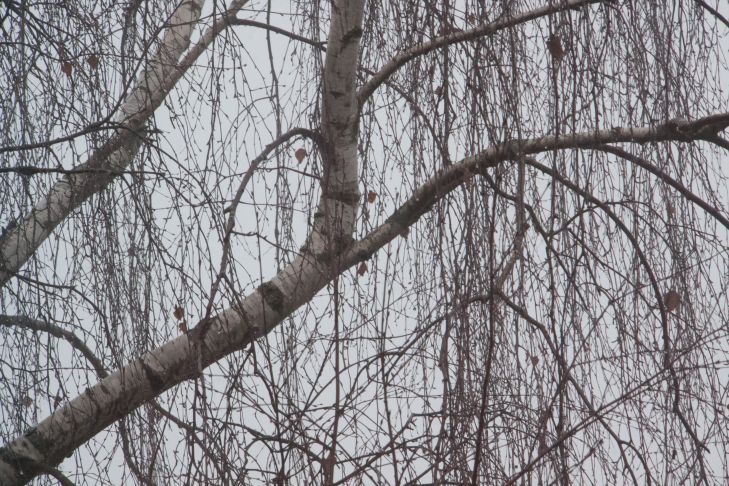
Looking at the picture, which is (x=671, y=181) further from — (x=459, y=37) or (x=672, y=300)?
(x=459, y=37)

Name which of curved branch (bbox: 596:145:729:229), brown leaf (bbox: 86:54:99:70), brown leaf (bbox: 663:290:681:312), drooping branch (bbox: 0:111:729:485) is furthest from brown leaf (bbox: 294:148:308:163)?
brown leaf (bbox: 663:290:681:312)

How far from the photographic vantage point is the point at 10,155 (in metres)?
2.00

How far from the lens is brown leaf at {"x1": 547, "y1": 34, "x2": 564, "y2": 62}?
6.33 ft

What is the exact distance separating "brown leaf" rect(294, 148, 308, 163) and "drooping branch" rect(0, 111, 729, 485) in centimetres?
20

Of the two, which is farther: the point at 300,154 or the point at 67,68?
the point at 300,154

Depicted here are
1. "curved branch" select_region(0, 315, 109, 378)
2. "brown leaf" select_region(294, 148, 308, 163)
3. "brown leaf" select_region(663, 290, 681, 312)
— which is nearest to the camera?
"curved branch" select_region(0, 315, 109, 378)

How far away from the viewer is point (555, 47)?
6.40 feet

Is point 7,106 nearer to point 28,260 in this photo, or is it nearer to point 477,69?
point 28,260

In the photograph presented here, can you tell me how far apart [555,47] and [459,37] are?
233 millimetres

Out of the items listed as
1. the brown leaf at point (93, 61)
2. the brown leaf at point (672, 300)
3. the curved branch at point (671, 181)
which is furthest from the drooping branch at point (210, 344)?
the brown leaf at point (93, 61)

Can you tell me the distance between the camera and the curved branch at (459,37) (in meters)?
1.96

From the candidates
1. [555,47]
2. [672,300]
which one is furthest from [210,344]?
[672,300]

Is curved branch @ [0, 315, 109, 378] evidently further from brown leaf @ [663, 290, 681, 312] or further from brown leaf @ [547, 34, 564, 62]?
brown leaf @ [663, 290, 681, 312]

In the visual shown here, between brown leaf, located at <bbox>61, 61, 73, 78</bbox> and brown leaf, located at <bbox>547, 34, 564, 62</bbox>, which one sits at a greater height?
brown leaf, located at <bbox>61, 61, 73, 78</bbox>
